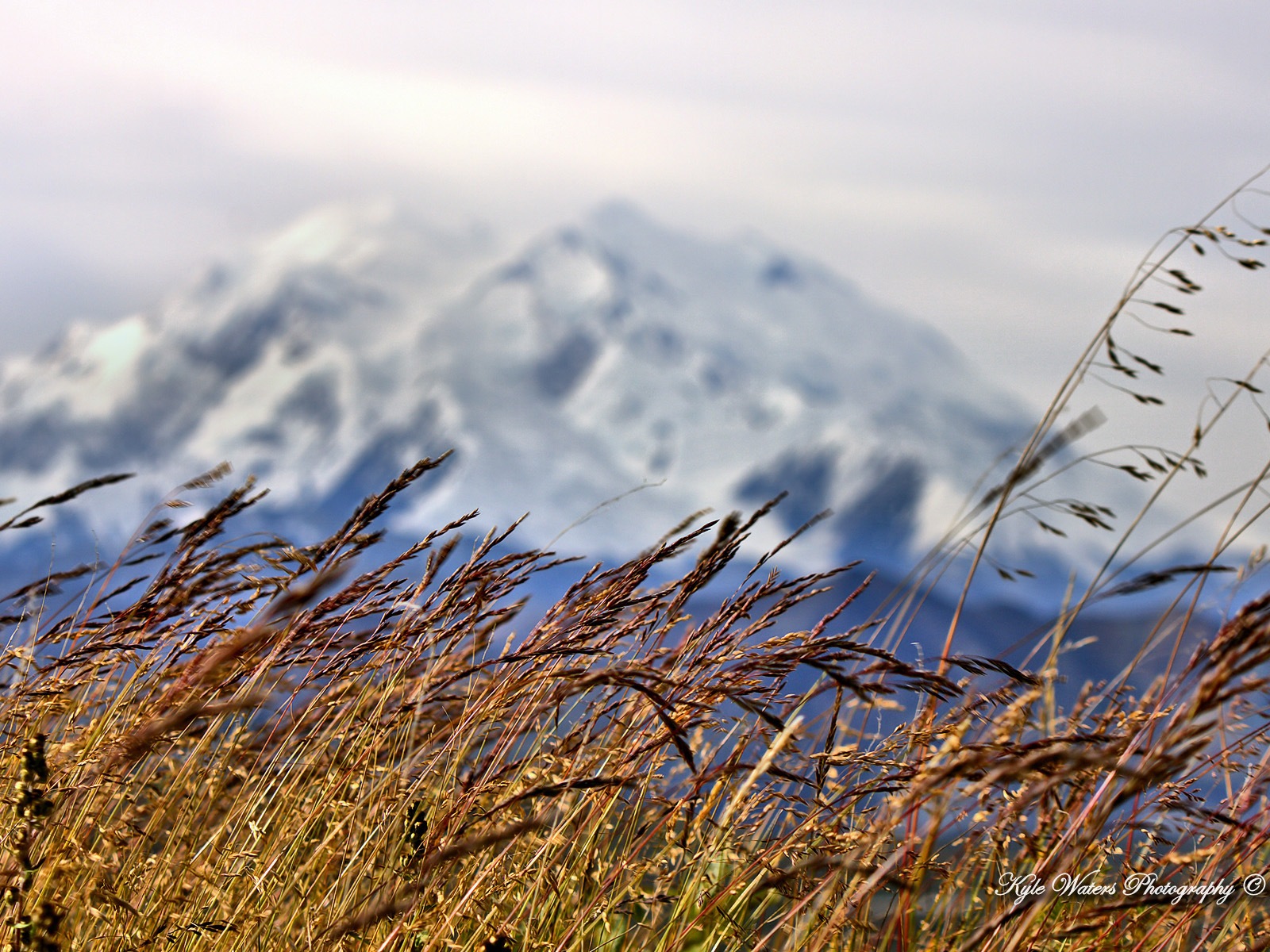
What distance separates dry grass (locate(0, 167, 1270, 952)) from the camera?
1375mm

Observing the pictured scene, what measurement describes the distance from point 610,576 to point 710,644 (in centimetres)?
22

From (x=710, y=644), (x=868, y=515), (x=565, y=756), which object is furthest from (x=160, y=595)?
(x=868, y=515)

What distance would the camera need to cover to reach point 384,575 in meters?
1.71

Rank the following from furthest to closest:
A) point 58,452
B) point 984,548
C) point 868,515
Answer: point 58,452 < point 868,515 < point 984,548

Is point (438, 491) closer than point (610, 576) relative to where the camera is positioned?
No

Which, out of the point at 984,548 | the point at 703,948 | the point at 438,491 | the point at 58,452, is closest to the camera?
the point at 703,948

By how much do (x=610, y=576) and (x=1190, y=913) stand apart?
0.96 meters

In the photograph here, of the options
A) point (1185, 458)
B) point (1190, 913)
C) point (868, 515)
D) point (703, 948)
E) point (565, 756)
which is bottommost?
point (703, 948)

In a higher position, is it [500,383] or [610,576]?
[500,383]

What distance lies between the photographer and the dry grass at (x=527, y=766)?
1.38 meters

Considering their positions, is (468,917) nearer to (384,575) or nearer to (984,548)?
(384,575)

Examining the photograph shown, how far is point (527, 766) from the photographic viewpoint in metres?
1.66

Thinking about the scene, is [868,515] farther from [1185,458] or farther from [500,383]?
[1185,458]

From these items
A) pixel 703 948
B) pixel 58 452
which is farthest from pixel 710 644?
pixel 58 452
